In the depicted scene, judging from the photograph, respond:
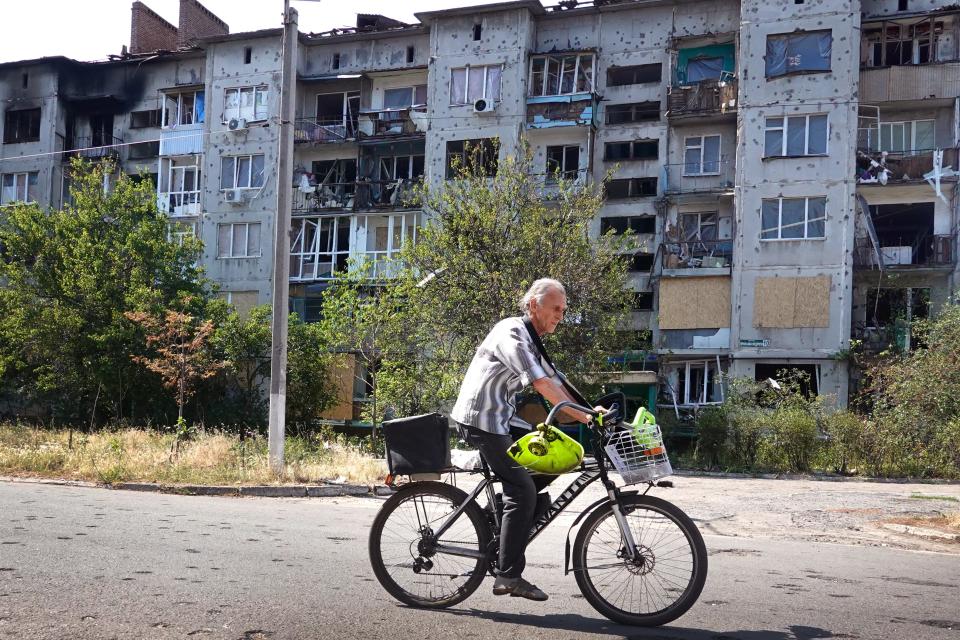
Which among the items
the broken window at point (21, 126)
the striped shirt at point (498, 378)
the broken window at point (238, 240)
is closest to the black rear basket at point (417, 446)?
the striped shirt at point (498, 378)

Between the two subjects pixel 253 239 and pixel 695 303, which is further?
pixel 253 239

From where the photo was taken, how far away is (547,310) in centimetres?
543

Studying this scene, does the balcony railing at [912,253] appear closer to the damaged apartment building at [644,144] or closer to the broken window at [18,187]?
the damaged apartment building at [644,144]

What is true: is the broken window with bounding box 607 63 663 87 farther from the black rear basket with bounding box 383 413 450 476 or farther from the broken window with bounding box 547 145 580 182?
the black rear basket with bounding box 383 413 450 476

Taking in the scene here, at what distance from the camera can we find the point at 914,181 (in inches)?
1291

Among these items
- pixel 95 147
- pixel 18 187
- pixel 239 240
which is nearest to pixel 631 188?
pixel 239 240

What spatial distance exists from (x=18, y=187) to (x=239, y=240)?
12996 mm

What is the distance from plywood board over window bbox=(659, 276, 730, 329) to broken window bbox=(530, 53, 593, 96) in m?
8.72

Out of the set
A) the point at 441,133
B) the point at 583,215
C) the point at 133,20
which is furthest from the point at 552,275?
the point at 133,20

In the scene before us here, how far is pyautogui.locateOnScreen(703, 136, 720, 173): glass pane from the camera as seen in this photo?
35688mm

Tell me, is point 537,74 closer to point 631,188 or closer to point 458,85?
point 458,85

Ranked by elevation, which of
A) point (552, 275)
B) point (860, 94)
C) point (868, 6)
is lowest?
point (552, 275)

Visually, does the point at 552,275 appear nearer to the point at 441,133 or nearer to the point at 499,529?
the point at 441,133

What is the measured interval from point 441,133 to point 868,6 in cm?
1682
